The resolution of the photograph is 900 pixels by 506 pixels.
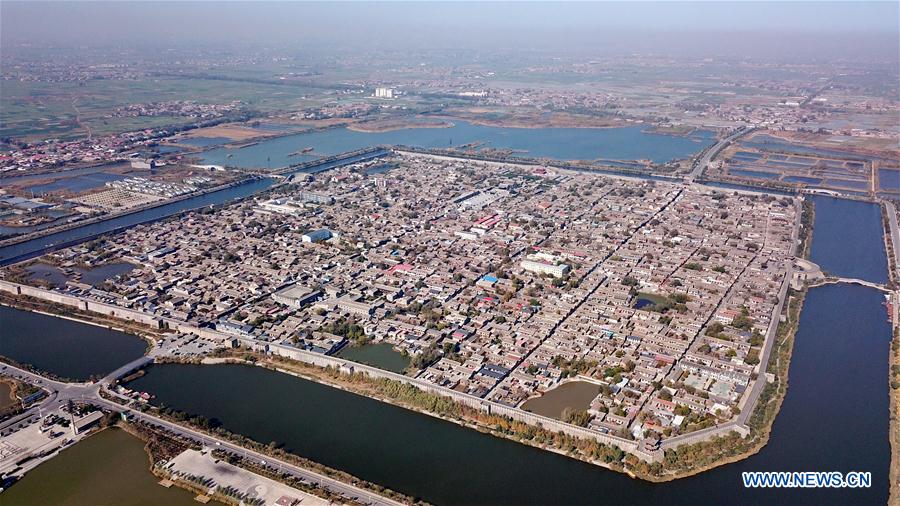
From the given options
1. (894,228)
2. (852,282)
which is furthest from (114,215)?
(894,228)

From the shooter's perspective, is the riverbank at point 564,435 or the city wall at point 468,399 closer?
the riverbank at point 564,435

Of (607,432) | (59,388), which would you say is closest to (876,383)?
(607,432)

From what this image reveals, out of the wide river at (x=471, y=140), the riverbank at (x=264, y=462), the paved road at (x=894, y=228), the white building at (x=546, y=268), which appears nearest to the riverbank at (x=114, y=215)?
the wide river at (x=471, y=140)

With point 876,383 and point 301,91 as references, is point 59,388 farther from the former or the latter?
point 301,91

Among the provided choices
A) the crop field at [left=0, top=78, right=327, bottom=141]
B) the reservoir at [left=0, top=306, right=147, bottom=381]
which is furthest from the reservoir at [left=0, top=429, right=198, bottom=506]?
the crop field at [left=0, top=78, right=327, bottom=141]

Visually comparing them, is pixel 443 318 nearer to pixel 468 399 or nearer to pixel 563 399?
pixel 468 399

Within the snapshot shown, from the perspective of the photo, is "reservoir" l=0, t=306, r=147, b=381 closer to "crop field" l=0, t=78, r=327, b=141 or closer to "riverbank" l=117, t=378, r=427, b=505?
"riverbank" l=117, t=378, r=427, b=505

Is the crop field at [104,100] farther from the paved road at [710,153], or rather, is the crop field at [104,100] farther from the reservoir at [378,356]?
the reservoir at [378,356]
